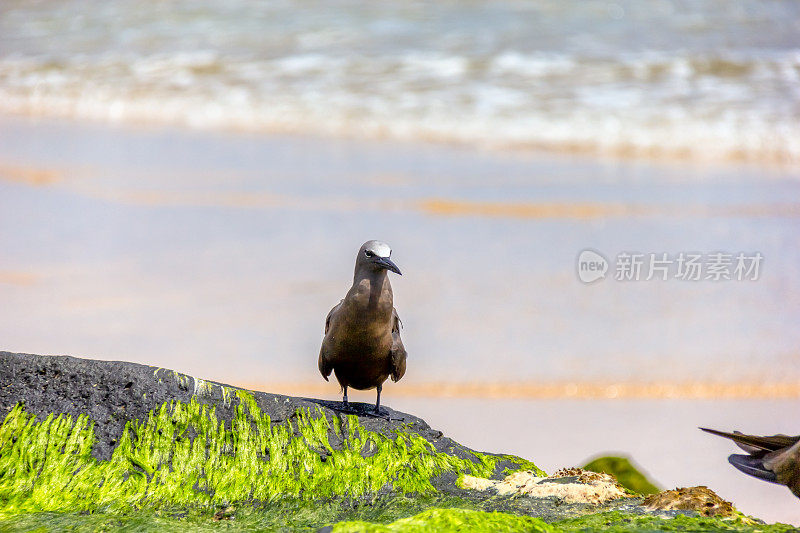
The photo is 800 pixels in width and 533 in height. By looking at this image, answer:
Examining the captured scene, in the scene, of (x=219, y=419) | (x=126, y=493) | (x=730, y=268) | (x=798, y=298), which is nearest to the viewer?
(x=126, y=493)

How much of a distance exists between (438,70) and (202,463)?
10.1 meters

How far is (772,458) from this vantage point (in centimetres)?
331

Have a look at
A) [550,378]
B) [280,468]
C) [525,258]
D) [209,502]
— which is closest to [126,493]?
[209,502]

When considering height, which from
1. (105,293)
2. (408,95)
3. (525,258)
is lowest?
(105,293)

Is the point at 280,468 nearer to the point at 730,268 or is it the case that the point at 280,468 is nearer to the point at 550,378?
the point at 550,378

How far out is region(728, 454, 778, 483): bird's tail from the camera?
3.31 metres

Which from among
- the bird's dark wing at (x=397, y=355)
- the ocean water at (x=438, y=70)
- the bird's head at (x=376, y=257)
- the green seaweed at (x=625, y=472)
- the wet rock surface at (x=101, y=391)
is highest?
the ocean water at (x=438, y=70)

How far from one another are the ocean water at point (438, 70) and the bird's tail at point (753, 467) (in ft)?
23.9

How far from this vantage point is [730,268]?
710cm

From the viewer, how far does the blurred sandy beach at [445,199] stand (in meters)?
5.57

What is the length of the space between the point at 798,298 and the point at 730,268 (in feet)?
2.16

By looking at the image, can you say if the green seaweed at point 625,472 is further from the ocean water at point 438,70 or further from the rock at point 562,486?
the ocean water at point 438,70

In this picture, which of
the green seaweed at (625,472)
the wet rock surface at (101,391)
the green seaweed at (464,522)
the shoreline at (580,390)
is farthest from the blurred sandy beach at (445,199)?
the green seaweed at (464,522)

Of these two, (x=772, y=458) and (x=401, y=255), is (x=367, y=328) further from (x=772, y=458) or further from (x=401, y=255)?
(x=401, y=255)
